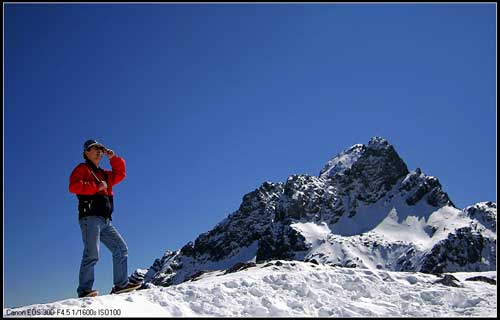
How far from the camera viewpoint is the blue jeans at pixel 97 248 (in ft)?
31.8

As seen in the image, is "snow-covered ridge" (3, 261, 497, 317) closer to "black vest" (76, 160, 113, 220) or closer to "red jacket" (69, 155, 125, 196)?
"black vest" (76, 160, 113, 220)

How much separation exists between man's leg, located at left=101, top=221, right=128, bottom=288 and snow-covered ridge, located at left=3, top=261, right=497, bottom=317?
0.76 metres

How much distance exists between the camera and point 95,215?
10.0 metres

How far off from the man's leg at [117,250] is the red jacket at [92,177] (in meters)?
0.85

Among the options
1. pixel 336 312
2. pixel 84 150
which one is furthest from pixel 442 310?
pixel 84 150

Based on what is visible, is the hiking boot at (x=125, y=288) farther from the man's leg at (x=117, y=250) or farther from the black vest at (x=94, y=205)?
the black vest at (x=94, y=205)

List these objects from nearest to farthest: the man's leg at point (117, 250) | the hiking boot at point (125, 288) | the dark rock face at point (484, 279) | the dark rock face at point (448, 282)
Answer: the hiking boot at point (125, 288), the man's leg at point (117, 250), the dark rock face at point (448, 282), the dark rock face at point (484, 279)

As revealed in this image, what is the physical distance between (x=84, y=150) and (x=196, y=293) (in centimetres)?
412

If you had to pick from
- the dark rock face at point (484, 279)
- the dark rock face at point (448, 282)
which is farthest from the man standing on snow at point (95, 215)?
the dark rock face at point (484, 279)

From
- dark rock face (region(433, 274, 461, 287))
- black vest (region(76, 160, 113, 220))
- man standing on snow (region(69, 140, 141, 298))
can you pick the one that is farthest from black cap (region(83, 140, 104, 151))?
dark rock face (region(433, 274, 461, 287))

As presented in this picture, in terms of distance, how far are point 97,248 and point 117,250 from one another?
724 mm

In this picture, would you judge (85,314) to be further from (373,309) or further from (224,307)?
(373,309)

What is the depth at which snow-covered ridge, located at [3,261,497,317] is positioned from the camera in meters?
8.50

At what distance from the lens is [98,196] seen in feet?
33.4
